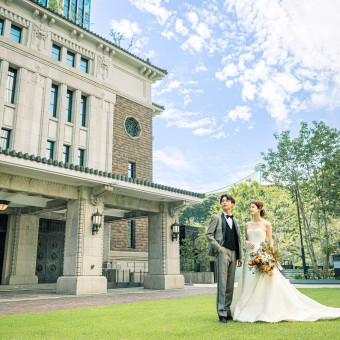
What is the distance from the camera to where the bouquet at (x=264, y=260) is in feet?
19.1

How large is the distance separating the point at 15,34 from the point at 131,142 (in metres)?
9.21

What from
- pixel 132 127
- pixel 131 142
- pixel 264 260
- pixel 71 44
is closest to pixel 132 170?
pixel 131 142

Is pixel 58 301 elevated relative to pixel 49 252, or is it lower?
lower

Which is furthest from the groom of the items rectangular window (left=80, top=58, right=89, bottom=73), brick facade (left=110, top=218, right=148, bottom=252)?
rectangular window (left=80, top=58, right=89, bottom=73)

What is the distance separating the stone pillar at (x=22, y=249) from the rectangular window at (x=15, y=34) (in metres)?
9.51

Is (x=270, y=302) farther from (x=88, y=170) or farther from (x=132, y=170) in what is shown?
(x=132, y=170)

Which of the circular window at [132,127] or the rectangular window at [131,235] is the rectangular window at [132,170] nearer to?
the circular window at [132,127]

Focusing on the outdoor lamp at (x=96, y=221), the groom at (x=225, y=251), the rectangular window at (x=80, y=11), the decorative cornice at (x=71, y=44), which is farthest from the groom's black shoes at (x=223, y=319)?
the rectangular window at (x=80, y=11)

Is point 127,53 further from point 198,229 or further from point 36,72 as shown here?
point 198,229

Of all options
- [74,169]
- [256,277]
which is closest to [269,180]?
[74,169]

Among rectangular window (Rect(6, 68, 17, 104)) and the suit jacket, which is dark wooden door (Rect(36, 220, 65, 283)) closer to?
rectangular window (Rect(6, 68, 17, 104))

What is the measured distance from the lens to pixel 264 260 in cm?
580

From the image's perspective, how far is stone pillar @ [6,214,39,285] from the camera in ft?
58.1

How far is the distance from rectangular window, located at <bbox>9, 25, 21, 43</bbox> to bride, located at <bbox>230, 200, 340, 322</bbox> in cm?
1815
